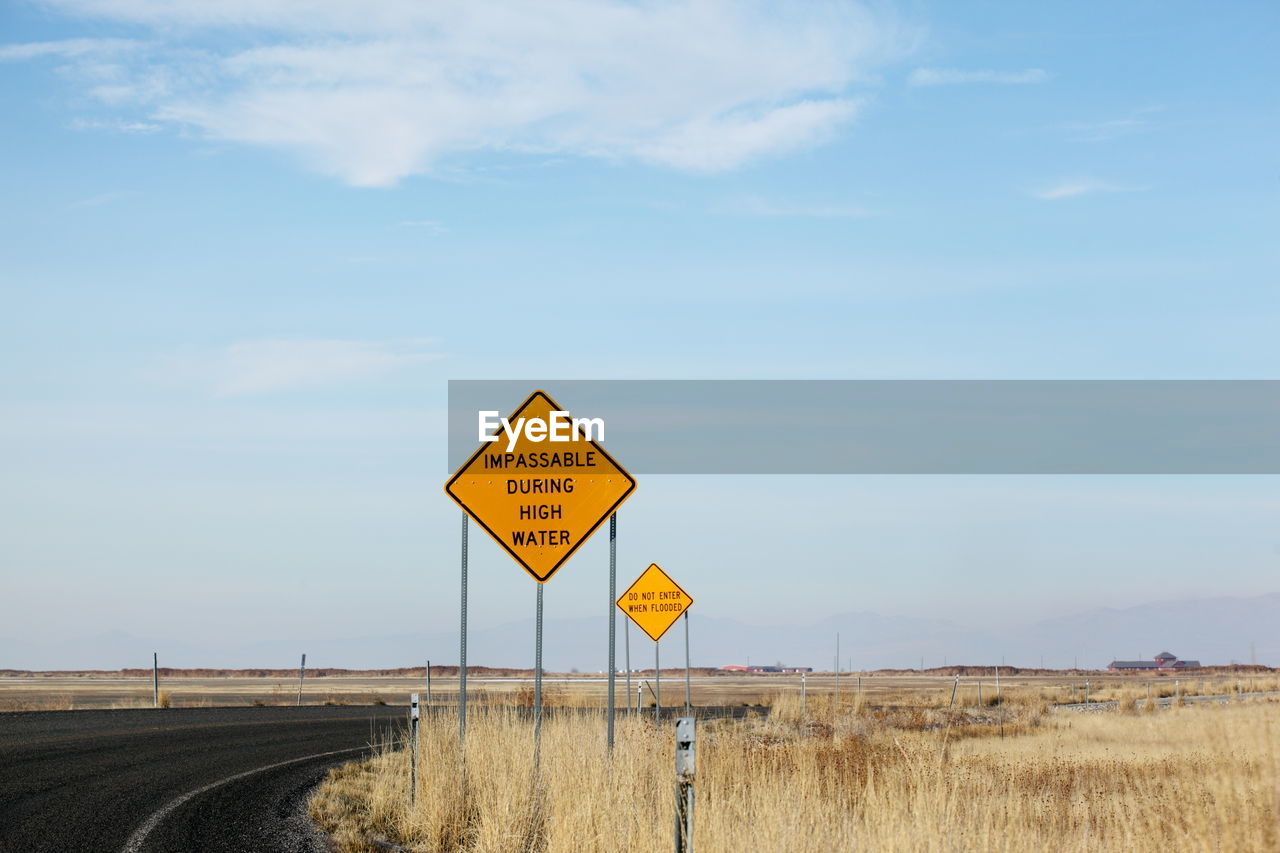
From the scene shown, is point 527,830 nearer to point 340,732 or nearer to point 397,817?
point 397,817

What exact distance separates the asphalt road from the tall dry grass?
0.73 metres

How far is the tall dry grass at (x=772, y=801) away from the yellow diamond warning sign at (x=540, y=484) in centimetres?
207

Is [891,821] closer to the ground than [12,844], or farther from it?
farther from it

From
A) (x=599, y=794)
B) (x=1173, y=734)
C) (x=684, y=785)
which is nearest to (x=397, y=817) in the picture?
(x=599, y=794)

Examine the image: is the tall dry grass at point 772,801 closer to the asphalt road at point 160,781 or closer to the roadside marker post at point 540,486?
the asphalt road at point 160,781

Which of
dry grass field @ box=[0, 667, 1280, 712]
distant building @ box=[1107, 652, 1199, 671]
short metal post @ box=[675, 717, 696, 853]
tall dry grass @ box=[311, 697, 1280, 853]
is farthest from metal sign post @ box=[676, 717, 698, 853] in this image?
distant building @ box=[1107, 652, 1199, 671]

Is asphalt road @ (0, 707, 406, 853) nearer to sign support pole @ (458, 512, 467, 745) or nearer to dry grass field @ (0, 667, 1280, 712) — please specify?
sign support pole @ (458, 512, 467, 745)

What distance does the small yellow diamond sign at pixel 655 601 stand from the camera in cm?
2272

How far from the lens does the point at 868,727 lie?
2658 cm

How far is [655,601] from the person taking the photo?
74.9 ft

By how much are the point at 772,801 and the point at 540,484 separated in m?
4.79

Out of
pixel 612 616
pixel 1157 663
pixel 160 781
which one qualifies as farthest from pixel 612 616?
pixel 1157 663

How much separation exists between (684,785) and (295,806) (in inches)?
291

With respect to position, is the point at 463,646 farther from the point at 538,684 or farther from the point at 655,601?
the point at 655,601
